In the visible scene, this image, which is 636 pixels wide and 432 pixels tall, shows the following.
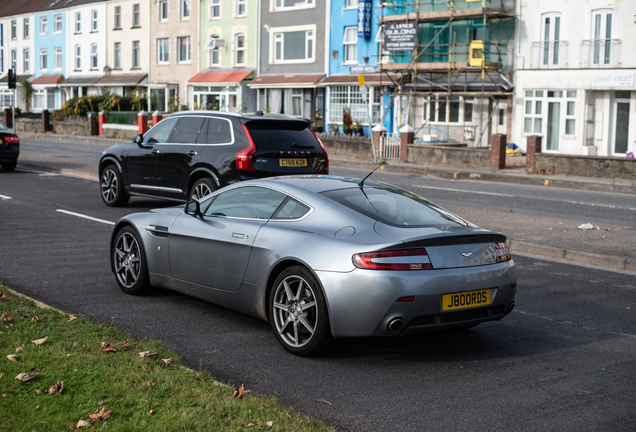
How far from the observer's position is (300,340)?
554 centimetres

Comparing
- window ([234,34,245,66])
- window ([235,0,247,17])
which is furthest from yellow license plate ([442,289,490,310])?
window ([235,0,247,17])

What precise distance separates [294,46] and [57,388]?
4234 centimetres

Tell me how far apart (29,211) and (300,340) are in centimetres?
905

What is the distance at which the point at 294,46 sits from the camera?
45.2m

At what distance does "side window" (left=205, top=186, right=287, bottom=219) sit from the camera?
6.18 meters

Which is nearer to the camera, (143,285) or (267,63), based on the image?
(143,285)

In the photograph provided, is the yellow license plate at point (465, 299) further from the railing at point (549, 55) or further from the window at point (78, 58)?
the window at point (78, 58)

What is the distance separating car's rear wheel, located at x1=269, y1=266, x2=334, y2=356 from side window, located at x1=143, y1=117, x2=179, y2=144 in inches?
305

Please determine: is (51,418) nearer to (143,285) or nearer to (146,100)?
(143,285)

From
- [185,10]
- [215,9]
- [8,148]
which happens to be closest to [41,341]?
[8,148]

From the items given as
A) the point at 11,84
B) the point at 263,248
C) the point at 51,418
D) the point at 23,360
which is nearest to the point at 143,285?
the point at 263,248

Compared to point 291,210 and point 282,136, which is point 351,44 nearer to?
point 282,136

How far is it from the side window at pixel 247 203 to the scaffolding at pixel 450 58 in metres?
28.7

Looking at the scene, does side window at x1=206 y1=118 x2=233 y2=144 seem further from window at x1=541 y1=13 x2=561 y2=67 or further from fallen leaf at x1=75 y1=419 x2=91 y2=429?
window at x1=541 y1=13 x2=561 y2=67
